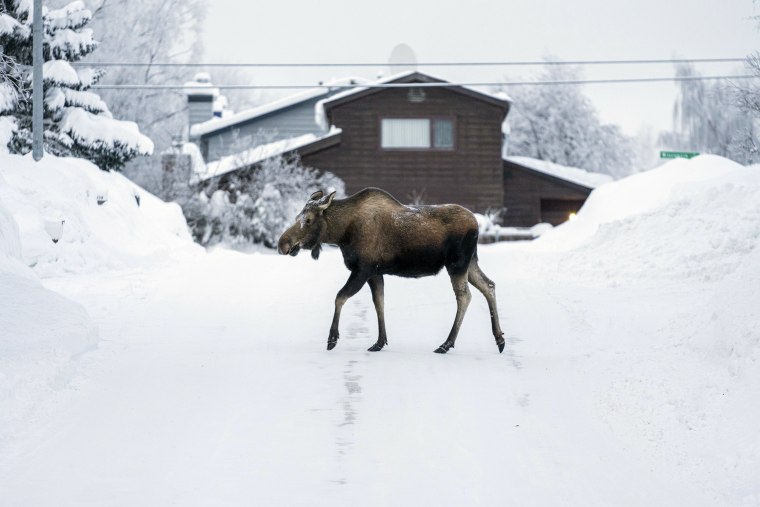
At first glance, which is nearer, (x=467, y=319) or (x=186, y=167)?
(x=467, y=319)

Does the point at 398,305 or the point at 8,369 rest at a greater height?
the point at 8,369

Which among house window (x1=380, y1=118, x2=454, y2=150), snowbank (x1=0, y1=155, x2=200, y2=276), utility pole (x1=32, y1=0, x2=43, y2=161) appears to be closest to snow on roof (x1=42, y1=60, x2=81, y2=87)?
snowbank (x1=0, y1=155, x2=200, y2=276)

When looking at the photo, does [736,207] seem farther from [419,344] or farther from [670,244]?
[419,344]

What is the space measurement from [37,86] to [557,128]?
164 feet

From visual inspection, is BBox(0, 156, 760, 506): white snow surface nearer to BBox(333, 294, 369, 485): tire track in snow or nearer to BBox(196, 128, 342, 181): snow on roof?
BBox(333, 294, 369, 485): tire track in snow

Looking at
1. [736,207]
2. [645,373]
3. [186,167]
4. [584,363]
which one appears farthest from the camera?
[186,167]

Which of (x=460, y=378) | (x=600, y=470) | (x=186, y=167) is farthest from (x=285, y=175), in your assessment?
(x=600, y=470)

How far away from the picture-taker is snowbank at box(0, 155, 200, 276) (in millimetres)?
21297

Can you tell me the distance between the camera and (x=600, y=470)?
777 cm

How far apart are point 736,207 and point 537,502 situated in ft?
50.4

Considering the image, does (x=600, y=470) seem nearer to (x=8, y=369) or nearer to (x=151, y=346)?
(x=8, y=369)

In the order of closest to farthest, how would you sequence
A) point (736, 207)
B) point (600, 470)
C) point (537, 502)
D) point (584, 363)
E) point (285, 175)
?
1. point (537, 502)
2. point (600, 470)
3. point (584, 363)
4. point (736, 207)
5. point (285, 175)

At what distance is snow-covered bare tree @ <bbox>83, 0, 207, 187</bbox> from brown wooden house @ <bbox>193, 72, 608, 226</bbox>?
6256mm

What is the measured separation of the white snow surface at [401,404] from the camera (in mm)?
7395
